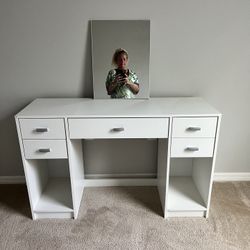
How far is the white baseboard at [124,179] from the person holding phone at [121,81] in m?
0.76

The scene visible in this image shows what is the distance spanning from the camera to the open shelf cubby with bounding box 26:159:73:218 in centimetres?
177

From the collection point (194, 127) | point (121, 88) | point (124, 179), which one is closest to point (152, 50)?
point (121, 88)

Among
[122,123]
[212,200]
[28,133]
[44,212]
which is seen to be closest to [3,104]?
[28,133]

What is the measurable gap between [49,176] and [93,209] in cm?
55

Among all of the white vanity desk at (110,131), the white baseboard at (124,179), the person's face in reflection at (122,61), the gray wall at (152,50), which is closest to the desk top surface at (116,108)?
the white vanity desk at (110,131)

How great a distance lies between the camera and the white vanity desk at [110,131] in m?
1.53

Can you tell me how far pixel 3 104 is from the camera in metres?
1.94

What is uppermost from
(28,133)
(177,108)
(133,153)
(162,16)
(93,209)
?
(162,16)

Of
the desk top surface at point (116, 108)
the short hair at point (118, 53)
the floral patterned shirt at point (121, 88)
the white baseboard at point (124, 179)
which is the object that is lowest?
the white baseboard at point (124, 179)

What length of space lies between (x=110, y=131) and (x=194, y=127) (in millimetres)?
543

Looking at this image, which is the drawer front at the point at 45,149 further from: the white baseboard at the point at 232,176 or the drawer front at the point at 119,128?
the white baseboard at the point at 232,176

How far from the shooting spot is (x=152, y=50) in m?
1.81

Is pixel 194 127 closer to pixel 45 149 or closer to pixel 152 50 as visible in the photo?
pixel 152 50

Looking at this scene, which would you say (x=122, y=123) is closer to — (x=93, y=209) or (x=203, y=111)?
(x=203, y=111)
